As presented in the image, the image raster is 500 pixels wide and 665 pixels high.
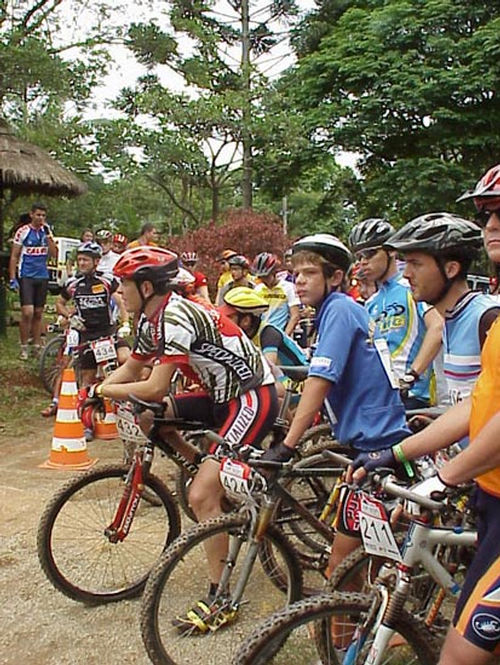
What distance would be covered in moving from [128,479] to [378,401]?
161 centimetres

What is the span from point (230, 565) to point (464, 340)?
1571 mm

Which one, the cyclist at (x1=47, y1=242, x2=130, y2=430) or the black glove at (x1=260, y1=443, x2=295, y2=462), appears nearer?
the black glove at (x1=260, y1=443, x2=295, y2=462)

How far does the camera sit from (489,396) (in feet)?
6.96

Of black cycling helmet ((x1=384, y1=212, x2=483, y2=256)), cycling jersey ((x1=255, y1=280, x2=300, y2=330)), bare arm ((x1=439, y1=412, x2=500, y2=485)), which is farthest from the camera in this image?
cycling jersey ((x1=255, y1=280, x2=300, y2=330))

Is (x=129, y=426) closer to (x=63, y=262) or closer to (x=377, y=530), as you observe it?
(x=377, y=530)

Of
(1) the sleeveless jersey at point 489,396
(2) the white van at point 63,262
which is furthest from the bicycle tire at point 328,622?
Answer: (2) the white van at point 63,262

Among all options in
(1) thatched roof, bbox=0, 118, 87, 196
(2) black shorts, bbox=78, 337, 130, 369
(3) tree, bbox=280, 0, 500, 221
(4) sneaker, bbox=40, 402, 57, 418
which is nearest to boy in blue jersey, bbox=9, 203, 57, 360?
(1) thatched roof, bbox=0, 118, 87, 196

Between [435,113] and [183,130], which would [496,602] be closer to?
[435,113]

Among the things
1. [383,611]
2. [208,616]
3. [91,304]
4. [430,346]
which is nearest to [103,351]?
[91,304]

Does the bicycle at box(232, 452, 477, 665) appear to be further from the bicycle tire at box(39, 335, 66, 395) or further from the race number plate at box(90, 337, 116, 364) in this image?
the bicycle tire at box(39, 335, 66, 395)

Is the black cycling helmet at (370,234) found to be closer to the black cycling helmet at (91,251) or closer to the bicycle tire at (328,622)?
the bicycle tire at (328,622)

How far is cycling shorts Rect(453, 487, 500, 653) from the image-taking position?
206cm

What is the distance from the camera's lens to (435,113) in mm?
17172

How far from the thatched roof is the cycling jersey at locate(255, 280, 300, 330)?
5.76 meters
